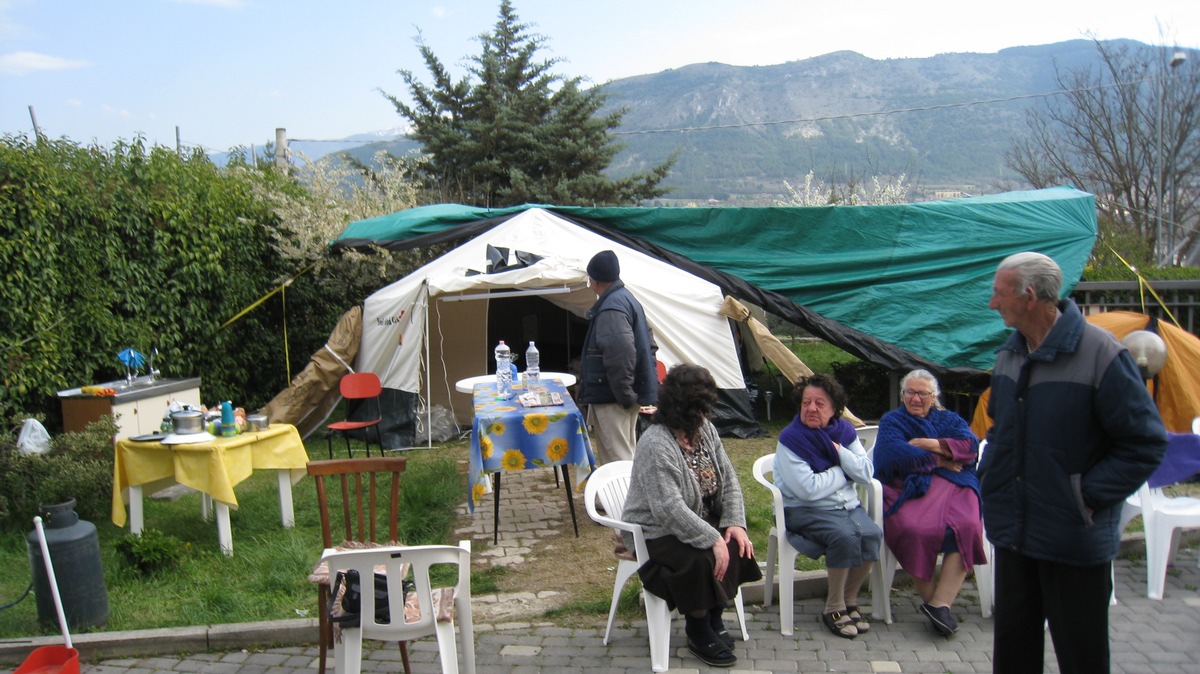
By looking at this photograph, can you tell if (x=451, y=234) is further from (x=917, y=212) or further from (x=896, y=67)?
(x=896, y=67)

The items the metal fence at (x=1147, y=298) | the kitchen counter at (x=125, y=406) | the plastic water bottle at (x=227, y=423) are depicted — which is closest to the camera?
the plastic water bottle at (x=227, y=423)

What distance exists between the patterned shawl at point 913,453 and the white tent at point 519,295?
12.7ft

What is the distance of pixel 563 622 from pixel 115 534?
3.16 meters

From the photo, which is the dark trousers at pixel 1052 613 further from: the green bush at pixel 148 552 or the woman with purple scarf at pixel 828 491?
the green bush at pixel 148 552

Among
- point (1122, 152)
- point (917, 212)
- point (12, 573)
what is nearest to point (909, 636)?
point (12, 573)

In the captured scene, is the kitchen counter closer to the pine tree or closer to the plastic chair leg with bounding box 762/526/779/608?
the plastic chair leg with bounding box 762/526/779/608

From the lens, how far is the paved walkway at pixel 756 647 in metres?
3.66

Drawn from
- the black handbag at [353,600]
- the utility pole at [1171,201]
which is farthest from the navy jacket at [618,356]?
the utility pole at [1171,201]

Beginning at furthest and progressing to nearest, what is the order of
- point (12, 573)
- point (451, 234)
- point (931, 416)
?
point (451, 234)
point (12, 573)
point (931, 416)

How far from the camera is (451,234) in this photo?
9.15 m

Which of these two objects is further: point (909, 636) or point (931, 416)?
point (931, 416)

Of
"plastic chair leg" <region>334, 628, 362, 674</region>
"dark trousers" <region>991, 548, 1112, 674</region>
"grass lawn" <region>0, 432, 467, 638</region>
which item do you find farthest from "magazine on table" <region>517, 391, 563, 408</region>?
"dark trousers" <region>991, 548, 1112, 674</region>

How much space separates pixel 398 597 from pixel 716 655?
138cm

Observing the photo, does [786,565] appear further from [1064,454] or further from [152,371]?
[152,371]
